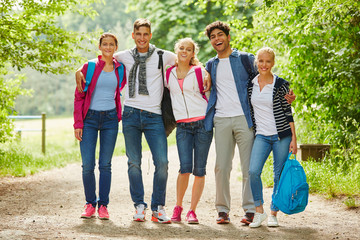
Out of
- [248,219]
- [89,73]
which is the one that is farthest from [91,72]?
[248,219]

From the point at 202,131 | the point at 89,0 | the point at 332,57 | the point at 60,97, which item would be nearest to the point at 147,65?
the point at 202,131

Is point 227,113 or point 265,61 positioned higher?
point 265,61

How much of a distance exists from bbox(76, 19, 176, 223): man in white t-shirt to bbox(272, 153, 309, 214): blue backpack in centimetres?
127

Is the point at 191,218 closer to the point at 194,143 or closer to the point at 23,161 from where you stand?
the point at 194,143

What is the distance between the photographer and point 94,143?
216 inches

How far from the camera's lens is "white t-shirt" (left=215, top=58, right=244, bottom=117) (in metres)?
5.29

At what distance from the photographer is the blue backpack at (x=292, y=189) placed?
5094 millimetres

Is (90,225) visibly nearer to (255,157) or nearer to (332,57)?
(255,157)

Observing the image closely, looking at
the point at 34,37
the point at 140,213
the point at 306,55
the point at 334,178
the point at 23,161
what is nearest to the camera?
the point at 140,213

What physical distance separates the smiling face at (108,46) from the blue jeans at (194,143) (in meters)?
1.11

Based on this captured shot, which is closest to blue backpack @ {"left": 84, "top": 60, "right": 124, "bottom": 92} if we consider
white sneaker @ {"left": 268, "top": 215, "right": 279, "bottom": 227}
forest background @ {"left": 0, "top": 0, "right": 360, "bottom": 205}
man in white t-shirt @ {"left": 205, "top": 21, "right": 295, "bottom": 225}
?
man in white t-shirt @ {"left": 205, "top": 21, "right": 295, "bottom": 225}

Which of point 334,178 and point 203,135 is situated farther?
point 334,178

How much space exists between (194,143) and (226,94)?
25.2 inches

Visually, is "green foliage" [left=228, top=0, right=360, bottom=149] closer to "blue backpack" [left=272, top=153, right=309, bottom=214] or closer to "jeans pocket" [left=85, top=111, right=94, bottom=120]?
"blue backpack" [left=272, top=153, right=309, bottom=214]
